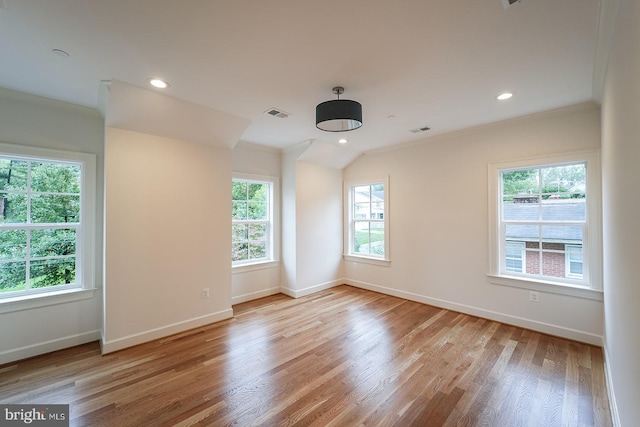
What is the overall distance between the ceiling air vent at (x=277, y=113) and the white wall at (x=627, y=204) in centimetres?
265

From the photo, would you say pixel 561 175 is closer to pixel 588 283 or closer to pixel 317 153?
pixel 588 283

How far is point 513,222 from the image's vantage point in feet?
11.2

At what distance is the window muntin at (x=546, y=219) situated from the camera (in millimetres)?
3010

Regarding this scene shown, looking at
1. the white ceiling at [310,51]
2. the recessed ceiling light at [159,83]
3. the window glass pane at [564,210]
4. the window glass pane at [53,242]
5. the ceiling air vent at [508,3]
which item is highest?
the recessed ceiling light at [159,83]

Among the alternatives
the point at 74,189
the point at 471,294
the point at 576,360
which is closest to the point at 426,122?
the point at 471,294

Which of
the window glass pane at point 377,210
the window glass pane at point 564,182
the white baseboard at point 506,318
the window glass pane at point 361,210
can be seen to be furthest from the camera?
the window glass pane at point 361,210

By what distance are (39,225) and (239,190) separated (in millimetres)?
2348

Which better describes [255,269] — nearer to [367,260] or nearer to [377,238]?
[367,260]

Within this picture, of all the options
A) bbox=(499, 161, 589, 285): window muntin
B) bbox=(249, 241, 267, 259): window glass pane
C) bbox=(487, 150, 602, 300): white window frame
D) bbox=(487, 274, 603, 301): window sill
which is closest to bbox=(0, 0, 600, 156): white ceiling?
bbox=(487, 150, 602, 300): white window frame

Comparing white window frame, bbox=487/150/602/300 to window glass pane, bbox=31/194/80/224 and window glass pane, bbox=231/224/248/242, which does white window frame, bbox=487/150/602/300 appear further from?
window glass pane, bbox=31/194/80/224

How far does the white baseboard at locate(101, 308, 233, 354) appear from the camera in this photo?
9.12ft

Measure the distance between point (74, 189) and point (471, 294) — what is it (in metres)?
5.14

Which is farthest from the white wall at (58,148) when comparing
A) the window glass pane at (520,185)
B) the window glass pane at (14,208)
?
the window glass pane at (520,185)

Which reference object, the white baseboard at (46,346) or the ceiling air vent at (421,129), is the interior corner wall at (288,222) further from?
the white baseboard at (46,346)
